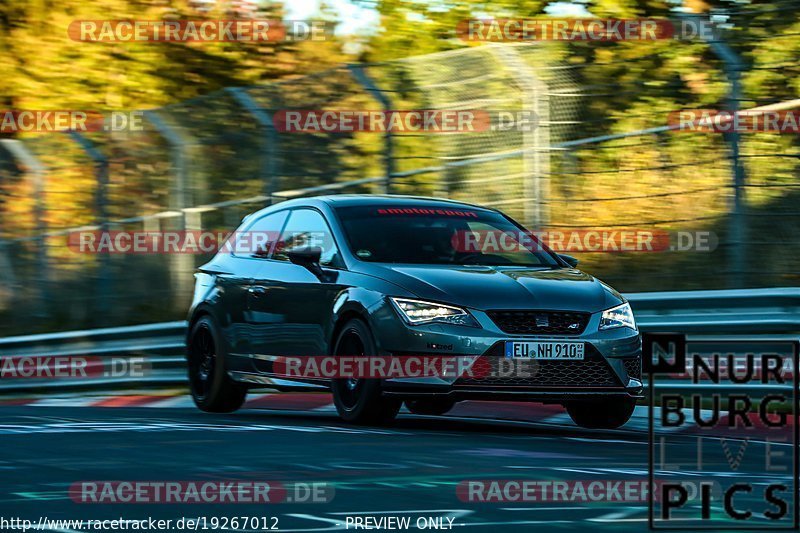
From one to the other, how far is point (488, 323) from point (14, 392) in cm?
841

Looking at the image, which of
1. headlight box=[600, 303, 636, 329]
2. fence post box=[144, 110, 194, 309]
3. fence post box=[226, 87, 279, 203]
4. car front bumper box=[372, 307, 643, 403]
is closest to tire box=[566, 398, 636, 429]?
car front bumper box=[372, 307, 643, 403]

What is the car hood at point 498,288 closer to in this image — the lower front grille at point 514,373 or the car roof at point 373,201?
the lower front grille at point 514,373

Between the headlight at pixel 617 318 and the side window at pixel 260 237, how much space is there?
270cm

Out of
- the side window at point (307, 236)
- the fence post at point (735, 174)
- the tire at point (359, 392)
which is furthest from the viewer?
the fence post at point (735, 174)

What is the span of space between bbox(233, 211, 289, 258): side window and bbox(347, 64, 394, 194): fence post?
2389 millimetres

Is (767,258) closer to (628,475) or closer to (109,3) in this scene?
(628,475)

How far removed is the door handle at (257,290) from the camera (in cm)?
1168

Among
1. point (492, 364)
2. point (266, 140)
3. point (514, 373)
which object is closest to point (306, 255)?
point (492, 364)

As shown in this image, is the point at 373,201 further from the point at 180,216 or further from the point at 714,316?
the point at 180,216

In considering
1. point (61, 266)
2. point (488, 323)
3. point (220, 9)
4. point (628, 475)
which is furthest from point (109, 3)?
point (628, 475)

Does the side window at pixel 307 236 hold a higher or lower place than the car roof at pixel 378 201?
lower

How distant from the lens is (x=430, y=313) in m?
10.0

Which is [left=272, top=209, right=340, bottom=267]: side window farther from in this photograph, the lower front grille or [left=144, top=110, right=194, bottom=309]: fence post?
[left=144, top=110, right=194, bottom=309]: fence post

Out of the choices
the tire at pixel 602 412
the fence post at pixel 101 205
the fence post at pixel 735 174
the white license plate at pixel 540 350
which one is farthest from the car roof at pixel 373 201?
the fence post at pixel 101 205
